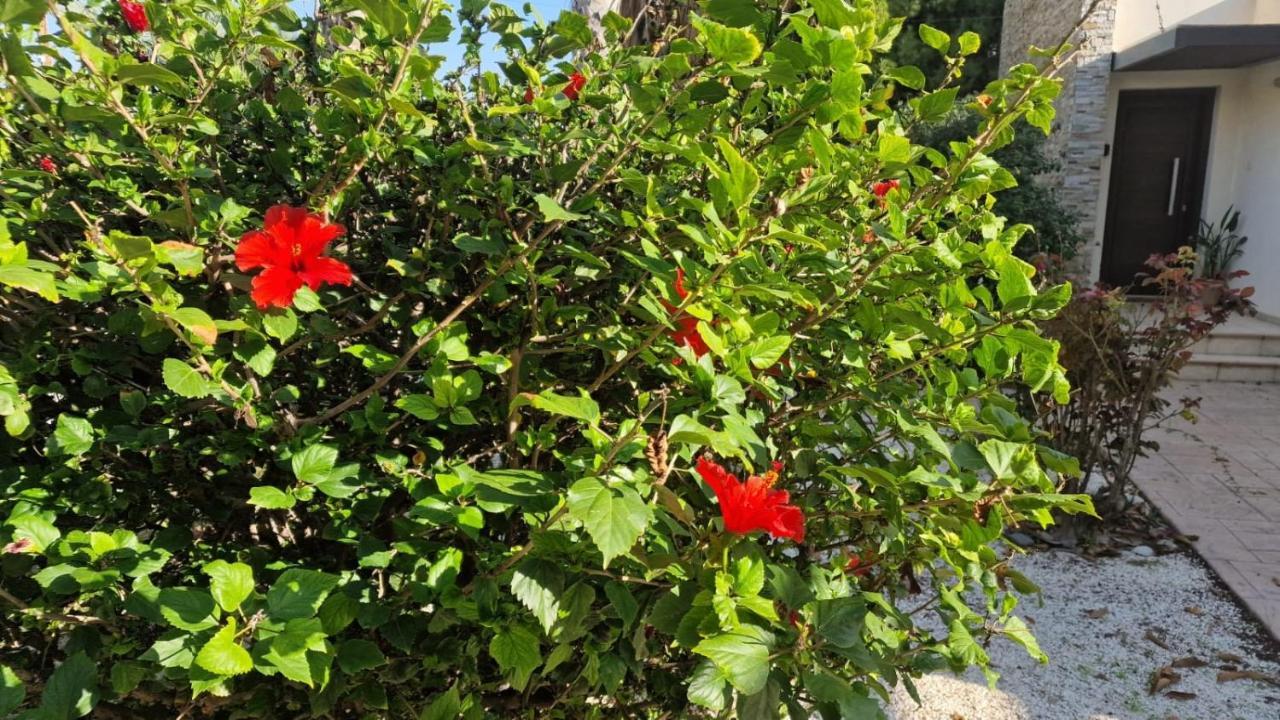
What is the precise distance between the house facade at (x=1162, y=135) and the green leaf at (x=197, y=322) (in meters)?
8.85

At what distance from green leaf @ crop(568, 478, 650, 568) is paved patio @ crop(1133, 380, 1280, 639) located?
10.8 ft

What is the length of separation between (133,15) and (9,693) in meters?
1.17

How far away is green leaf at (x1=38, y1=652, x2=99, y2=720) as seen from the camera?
3.22 ft

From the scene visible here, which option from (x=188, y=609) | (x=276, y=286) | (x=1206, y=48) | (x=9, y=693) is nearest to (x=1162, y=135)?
(x=1206, y=48)

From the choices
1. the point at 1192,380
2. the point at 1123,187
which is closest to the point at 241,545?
the point at 1192,380

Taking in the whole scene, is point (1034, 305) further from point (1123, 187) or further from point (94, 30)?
point (1123, 187)

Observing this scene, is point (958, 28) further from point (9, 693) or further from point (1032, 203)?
point (9, 693)

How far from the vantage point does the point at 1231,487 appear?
4586 mm

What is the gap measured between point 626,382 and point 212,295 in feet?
2.07

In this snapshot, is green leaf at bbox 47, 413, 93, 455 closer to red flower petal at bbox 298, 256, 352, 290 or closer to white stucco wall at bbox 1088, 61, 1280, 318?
red flower petal at bbox 298, 256, 352, 290

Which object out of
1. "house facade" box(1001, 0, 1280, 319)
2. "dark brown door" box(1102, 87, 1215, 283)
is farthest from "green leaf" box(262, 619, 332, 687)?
"dark brown door" box(1102, 87, 1215, 283)

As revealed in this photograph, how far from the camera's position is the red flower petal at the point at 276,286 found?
1.04 metres

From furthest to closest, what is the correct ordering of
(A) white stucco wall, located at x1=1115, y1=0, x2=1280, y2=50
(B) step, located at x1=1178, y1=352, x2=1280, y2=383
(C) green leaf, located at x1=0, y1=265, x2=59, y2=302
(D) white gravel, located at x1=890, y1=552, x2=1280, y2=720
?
(A) white stucco wall, located at x1=1115, y1=0, x2=1280, y2=50, (B) step, located at x1=1178, y1=352, x2=1280, y2=383, (D) white gravel, located at x1=890, y1=552, x2=1280, y2=720, (C) green leaf, located at x1=0, y1=265, x2=59, y2=302

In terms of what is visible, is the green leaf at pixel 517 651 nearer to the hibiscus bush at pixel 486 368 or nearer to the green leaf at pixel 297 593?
the hibiscus bush at pixel 486 368
